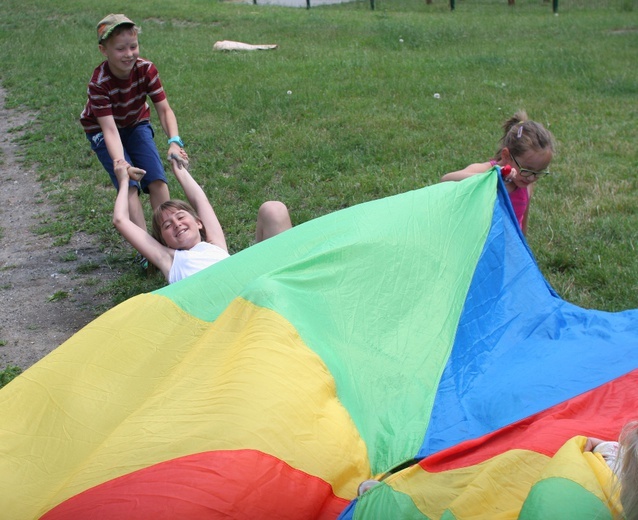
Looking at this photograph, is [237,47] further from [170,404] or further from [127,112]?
[170,404]

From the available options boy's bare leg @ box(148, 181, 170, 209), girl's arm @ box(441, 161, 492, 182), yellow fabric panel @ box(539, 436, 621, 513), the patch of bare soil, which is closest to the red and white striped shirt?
boy's bare leg @ box(148, 181, 170, 209)

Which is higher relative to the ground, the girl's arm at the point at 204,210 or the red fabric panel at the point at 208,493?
the girl's arm at the point at 204,210

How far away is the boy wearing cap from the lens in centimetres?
470

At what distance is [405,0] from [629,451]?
18.7m

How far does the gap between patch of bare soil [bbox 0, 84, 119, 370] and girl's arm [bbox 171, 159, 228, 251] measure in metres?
0.90

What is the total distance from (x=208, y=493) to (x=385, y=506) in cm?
52

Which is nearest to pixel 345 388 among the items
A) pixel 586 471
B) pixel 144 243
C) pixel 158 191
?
pixel 586 471

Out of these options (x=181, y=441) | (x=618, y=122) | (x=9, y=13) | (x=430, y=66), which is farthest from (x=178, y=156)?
(x=9, y=13)

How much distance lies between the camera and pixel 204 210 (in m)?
4.53

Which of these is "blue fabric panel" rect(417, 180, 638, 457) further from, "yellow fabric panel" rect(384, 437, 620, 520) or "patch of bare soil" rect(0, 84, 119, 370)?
"patch of bare soil" rect(0, 84, 119, 370)

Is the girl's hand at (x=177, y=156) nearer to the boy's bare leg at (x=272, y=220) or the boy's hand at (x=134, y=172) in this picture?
the boy's hand at (x=134, y=172)

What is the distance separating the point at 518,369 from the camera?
317cm

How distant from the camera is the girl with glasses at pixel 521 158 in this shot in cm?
420

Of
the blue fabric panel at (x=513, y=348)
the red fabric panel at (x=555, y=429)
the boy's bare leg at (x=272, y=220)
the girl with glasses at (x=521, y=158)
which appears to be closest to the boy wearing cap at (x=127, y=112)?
the boy's bare leg at (x=272, y=220)
